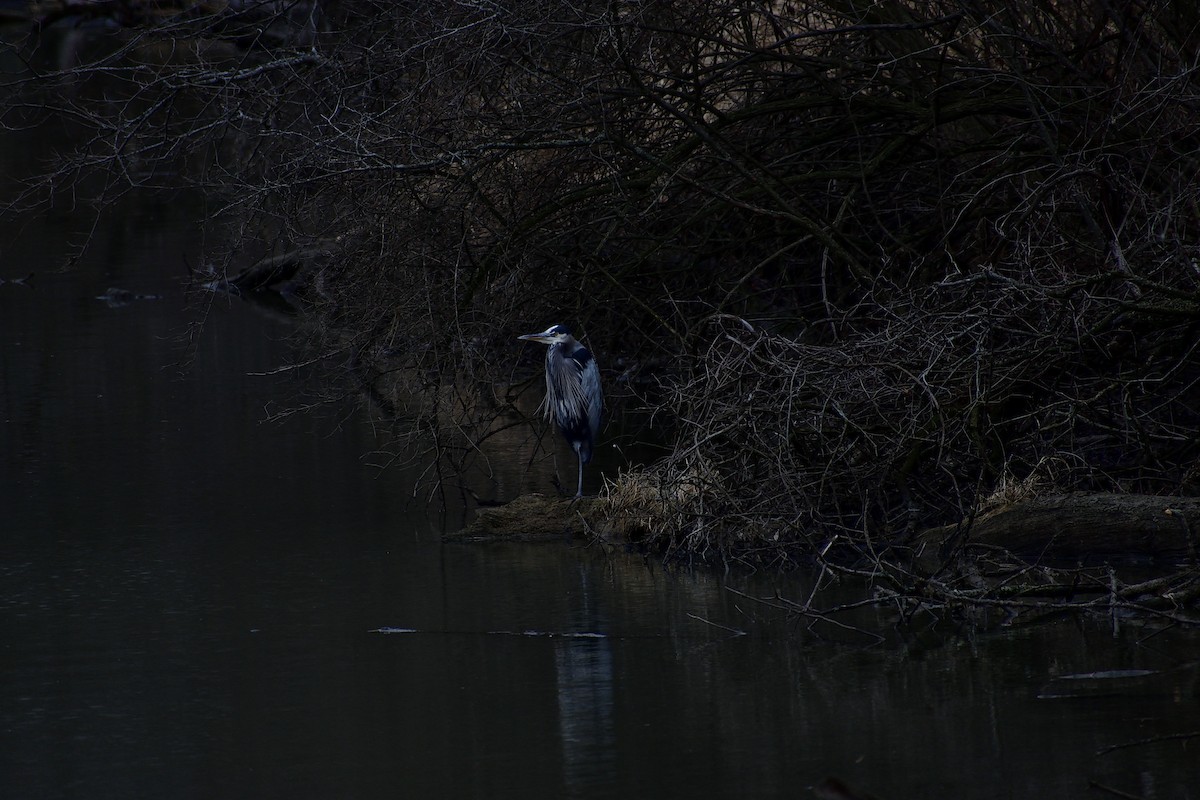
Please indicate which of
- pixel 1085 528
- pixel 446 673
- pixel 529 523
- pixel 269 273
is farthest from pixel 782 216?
pixel 269 273

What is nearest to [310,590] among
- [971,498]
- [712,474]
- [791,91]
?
[712,474]

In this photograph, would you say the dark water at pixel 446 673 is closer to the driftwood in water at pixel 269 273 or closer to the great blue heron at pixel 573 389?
the great blue heron at pixel 573 389

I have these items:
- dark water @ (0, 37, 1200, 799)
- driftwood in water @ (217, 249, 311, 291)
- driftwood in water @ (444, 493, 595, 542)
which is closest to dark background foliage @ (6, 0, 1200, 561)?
driftwood in water @ (444, 493, 595, 542)

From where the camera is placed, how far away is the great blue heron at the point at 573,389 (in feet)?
30.1

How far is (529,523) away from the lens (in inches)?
326

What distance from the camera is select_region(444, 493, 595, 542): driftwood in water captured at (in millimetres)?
8227

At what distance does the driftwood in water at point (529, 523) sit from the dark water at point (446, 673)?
183 millimetres

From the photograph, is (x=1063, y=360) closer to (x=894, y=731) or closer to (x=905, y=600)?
(x=905, y=600)

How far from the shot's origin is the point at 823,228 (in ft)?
29.0

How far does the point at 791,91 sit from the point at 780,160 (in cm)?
56

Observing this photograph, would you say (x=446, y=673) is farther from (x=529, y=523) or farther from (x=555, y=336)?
(x=555, y=336)

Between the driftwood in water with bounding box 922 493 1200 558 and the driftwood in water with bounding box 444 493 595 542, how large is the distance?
6.41 ft

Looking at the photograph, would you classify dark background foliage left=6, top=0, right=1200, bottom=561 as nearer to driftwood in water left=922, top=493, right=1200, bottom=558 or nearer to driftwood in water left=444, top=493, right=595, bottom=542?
driftwood in water left=922, top=493, right=1200, bottom=558

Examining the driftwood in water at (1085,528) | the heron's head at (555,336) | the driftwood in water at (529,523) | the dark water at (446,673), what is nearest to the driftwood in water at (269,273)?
the dark water at (446,673)
